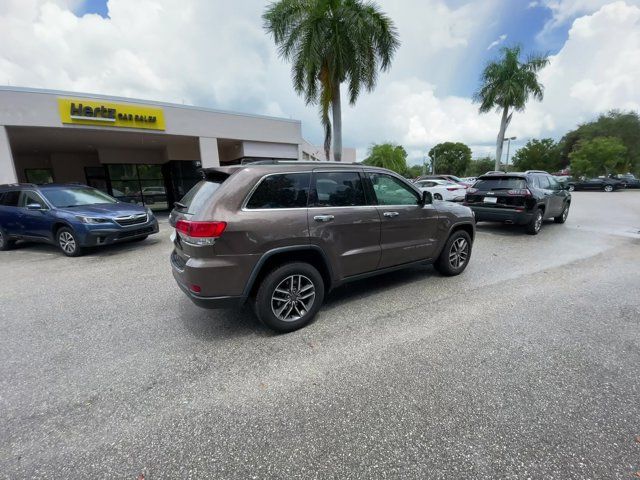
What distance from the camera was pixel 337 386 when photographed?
7.81 feet

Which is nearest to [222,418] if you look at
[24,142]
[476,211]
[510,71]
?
[476,211]

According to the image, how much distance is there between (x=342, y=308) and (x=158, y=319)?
7.50 ft

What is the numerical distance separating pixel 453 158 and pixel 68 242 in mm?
89415

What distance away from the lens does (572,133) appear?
5009 centimetres

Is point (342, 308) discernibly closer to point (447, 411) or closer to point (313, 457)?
point (447, 411)

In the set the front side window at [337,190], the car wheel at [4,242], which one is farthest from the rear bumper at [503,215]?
the car wheel at [4,242]

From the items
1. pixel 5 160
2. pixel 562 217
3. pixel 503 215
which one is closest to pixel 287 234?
pixel 503 215

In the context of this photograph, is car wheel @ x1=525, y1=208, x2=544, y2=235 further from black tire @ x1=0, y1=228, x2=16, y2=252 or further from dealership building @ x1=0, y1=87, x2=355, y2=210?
black tire @ x1=0, y1=228, x2=16, y2=252

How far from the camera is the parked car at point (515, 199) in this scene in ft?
25.0

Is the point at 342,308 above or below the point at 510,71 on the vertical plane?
below

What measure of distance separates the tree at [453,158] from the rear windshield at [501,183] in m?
78.9

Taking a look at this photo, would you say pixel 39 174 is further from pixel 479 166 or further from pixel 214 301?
pixel 479 166

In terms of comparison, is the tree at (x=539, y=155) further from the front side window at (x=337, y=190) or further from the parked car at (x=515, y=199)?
the front side window at (x=337, y=190)

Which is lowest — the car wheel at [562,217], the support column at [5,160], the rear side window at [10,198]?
the car wheel at [562,217]
